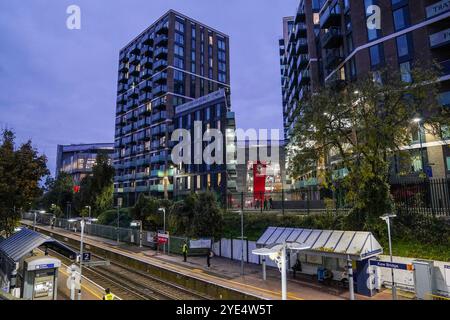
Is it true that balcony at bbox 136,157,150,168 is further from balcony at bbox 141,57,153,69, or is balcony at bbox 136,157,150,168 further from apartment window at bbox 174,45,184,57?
apartment window at bbox 174,45,184,57

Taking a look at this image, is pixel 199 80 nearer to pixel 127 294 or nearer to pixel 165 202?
pixel 165 202

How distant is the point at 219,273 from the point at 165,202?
1902 cm

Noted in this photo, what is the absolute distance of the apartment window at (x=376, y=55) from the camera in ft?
128

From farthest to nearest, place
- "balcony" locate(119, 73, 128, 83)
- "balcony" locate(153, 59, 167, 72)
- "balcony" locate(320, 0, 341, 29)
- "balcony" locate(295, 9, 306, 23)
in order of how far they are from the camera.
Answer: "balcony" locate(119, 73, 128, 83) → "balcony" locate(153, 59, 167, 72) → "balcony" locate(295, 9, 306, 23) → "balcony" locate(320, 0, 341, 29)

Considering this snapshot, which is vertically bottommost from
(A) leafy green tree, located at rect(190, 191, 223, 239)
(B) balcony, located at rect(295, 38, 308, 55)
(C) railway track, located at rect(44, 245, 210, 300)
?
(C) railway track, located at rect(44, 245, 210, 300)

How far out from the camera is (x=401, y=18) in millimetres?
37938

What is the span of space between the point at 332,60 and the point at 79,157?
132 metres

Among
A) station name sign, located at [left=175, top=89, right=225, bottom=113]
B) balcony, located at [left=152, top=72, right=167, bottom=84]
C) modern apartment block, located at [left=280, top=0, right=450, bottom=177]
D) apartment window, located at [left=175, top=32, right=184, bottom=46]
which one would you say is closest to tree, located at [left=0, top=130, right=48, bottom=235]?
modern apartment block, located at [left=280, top=0, right=450, bottom=177]

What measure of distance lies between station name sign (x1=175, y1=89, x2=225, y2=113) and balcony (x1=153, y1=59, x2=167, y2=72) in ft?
47.2

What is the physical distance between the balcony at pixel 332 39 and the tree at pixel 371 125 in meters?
26.8

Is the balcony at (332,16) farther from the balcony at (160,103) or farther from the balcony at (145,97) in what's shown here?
the balcony at (145,97)

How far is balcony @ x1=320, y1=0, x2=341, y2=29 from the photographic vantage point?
46.3m

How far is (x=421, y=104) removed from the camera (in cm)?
2123

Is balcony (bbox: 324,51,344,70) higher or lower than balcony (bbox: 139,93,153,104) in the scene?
lower
